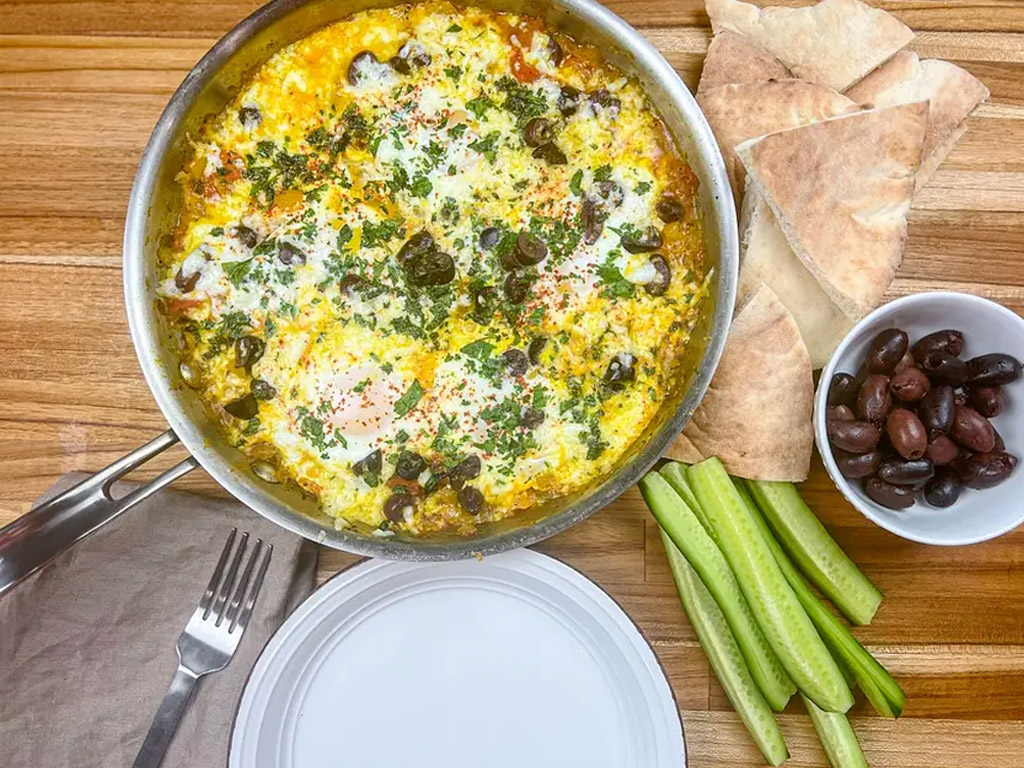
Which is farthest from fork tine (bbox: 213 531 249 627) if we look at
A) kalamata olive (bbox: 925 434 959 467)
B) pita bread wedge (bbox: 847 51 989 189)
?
pita bread wedge (bbox: 847 51 989 189)

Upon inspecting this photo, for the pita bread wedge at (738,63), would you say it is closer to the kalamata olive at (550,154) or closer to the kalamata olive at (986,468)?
the kalamata olive at (550,154)

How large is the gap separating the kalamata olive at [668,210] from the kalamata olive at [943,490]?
1.13 metres

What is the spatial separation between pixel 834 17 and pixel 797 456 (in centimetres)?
137

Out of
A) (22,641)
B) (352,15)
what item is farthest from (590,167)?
(22,641)

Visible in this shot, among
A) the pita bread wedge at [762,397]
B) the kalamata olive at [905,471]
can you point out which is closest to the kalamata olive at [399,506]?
the pita bread wedge at [762,397]

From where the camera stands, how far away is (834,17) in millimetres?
2955

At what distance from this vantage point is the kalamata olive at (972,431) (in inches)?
109

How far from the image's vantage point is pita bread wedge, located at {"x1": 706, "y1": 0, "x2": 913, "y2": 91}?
296cm

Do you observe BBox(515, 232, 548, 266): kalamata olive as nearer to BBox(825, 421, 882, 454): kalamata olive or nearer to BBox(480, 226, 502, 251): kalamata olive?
BBox(480, 226, 502, 251): kalamata olive

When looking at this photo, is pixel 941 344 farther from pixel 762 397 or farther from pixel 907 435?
pixel 762 397

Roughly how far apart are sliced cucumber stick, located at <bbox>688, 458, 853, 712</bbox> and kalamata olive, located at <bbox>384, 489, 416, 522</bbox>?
34.1 inches

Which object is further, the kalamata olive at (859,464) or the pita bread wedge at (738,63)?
the pita bread wedge at (738,63)

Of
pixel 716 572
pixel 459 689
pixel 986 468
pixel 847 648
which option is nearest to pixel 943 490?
pixel 986 468

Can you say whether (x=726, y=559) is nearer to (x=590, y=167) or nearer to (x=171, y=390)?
(x=590, y=167)
